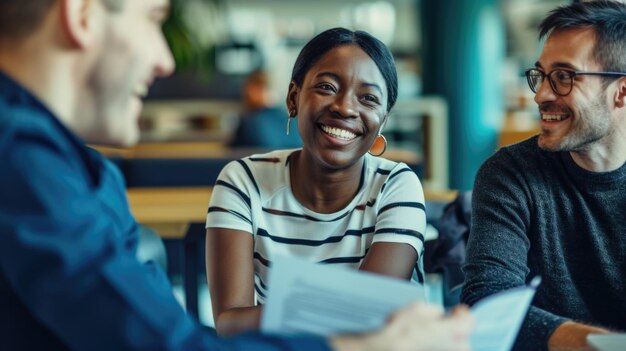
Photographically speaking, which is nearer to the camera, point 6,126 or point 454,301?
point 6,126

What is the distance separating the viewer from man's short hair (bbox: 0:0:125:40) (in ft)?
2.55

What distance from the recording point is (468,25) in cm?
601

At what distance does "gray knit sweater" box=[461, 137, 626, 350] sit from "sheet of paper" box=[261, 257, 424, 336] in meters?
0.67

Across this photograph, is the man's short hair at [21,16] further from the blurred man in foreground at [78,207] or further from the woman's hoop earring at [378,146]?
the woman's hoop earring at [378,146]

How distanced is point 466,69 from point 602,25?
15.1 ft

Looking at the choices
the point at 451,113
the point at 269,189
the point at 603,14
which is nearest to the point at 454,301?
the point at 269,189

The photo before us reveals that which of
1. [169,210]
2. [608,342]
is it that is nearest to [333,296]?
[608,342]

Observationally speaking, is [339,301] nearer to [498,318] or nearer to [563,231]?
[498,318]

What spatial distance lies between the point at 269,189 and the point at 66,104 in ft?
2.66

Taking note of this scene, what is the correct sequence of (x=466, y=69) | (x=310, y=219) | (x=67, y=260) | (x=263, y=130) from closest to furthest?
(x=67, y=260) → (x=310, y=219) → (x=263, y=130) → (x=466, y=69)

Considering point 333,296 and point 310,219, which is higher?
point 333,296

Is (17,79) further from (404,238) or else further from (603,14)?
(603,14)

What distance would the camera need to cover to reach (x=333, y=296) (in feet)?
2.68

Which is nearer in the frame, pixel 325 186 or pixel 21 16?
pixel 21 16
